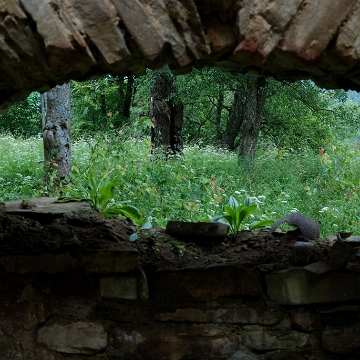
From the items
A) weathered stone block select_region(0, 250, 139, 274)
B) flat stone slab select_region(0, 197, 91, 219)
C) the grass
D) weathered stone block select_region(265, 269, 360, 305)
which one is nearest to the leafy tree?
the grass

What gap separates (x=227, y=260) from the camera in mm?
2391

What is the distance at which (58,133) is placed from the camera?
16.0 ft

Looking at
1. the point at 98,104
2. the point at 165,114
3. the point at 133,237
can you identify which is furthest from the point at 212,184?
the point at 98,104

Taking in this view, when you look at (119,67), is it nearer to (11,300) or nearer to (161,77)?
(11,300)

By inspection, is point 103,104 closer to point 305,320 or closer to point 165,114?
point 165,114

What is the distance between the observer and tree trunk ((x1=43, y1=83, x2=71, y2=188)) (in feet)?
15.9

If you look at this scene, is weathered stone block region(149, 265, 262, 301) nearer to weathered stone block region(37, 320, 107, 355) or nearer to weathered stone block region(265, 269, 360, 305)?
weathered stone block region(265, 269, 360, 305)

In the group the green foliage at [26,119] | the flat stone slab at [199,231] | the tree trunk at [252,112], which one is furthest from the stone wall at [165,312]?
the green foliage at [26,119]

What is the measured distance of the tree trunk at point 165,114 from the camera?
6.94 m

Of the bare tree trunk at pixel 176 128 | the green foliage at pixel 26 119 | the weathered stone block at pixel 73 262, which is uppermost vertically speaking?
the green foliage at pixel 26 119

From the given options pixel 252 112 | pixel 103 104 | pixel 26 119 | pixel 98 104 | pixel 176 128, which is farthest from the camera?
pixel 26 119

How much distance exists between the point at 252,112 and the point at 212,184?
10.6 ft

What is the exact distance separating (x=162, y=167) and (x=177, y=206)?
0.86 meters

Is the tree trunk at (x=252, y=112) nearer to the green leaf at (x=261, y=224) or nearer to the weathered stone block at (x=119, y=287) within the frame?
the green leaf at (x=261, y=224)
